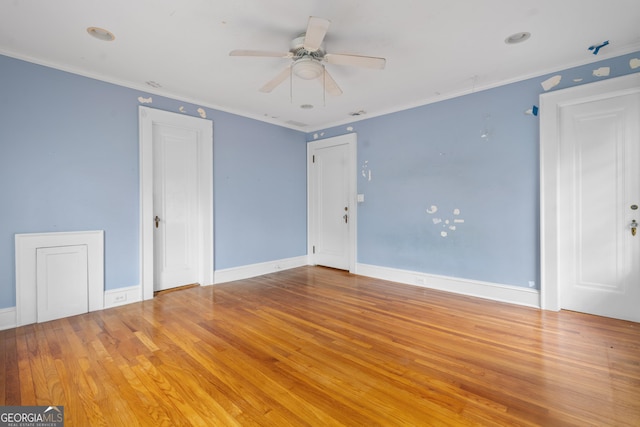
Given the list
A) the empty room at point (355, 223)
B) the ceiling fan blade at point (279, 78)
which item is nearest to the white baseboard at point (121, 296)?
the empty room at point (355, 223)

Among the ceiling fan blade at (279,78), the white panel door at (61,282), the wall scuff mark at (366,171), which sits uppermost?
the ceiling fan blade at (279,78)

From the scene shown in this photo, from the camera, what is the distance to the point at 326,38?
2.60 m

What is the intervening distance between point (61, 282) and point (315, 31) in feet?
11.5

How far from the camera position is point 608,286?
9.92 feet

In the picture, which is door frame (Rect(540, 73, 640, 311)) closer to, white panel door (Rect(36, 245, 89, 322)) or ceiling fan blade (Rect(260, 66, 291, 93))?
ceiling fan blade (Rect(260, 66, 291, 93))

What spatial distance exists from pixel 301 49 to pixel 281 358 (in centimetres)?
257

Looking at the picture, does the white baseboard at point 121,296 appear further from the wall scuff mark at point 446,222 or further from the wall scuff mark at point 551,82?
the wall scuff mark at point 551,82

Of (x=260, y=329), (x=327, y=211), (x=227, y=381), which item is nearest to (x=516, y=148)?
(x=327, y=211)

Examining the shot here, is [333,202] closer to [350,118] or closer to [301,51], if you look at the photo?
[350,118]

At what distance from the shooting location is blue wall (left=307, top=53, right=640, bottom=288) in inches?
134

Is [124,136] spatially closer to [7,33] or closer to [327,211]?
[7,33]

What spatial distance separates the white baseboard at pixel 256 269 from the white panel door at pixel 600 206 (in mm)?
3867

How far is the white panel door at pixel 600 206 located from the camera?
290cm

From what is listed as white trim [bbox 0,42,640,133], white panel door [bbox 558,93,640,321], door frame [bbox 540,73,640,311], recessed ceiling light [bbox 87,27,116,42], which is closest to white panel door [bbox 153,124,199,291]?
white trim [bbox 0,42,640,133]
